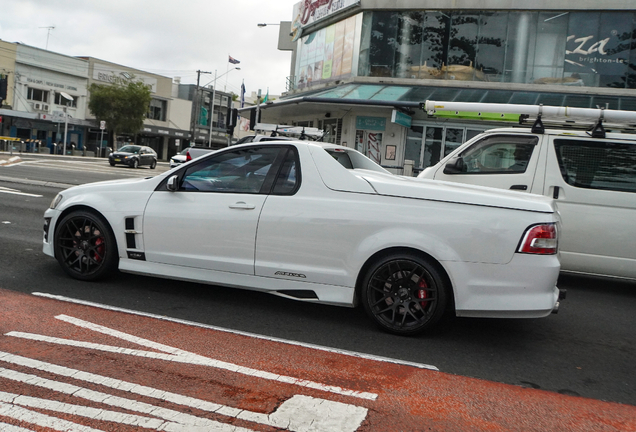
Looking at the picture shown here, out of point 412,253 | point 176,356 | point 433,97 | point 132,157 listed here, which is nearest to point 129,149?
point 132,157

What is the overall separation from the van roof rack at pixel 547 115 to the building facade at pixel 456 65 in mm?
14577

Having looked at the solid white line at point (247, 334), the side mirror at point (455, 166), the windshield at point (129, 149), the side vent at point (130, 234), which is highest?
the windshield at point (129, 149)

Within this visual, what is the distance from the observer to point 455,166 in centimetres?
780

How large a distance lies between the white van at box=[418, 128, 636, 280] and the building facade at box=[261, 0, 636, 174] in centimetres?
1562

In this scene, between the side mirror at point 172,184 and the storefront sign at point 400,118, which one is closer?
the side mirror at point 172,184

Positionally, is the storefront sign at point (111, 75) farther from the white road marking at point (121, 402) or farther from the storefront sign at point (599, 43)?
the white road marking at point (121, 402)

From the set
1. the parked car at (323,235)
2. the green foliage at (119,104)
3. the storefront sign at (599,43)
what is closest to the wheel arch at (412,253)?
the parked car at (323,235)

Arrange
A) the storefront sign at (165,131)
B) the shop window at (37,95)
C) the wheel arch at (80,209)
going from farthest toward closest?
the storefront sign at (165,131) → the shop window at (37,95) → the wheel arch at (80,209)

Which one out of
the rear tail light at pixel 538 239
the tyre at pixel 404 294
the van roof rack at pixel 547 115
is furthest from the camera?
the van roof rack at pixel 547 115

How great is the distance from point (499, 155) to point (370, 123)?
19.3m

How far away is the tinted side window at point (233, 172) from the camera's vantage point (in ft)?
17.9

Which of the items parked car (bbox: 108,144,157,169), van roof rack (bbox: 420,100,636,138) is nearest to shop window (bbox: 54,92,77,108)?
parked car (bbox: 108,144,157,169)

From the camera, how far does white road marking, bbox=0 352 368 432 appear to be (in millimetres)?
3135

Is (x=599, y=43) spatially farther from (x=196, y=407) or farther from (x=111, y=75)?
(x=111, y=75)
